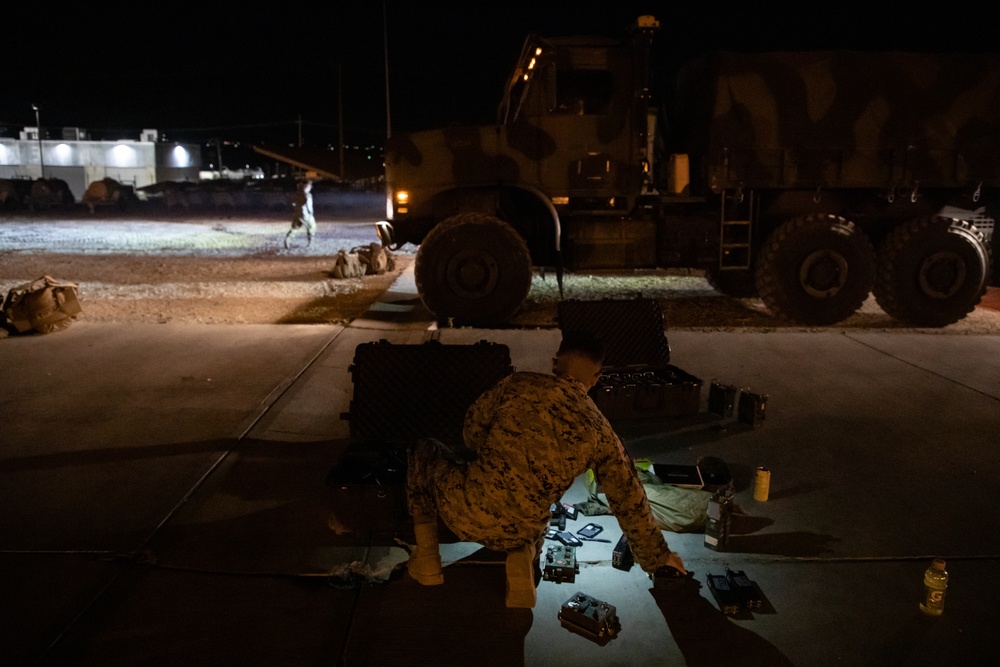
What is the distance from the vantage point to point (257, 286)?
40.4 ft

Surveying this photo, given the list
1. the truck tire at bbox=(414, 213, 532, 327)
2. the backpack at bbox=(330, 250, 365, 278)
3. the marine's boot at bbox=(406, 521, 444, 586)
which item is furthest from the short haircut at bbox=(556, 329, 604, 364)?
the backpack at bbox=(330, 250, 365, 278)

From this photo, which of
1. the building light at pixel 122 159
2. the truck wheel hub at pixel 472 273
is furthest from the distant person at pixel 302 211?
the building light at pixel 122 159

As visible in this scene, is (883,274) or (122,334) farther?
(883,274)

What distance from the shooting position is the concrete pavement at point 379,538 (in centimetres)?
314

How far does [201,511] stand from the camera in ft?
14.0

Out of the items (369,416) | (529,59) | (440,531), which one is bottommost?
(440,531)

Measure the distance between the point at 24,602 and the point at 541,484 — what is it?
7.24 ft

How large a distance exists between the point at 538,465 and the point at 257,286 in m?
10.1

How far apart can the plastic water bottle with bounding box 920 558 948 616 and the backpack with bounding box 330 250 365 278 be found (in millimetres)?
11008

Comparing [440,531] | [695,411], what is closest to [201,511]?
[440,531]

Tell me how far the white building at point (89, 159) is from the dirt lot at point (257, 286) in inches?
1526

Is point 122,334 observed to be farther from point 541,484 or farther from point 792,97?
point 792,97

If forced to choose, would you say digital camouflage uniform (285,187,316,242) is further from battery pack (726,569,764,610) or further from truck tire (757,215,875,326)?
battery pack (726,569,764,610)

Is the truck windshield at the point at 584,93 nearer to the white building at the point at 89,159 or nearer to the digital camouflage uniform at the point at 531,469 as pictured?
the digital camouflage uniform at the point at 531,469
